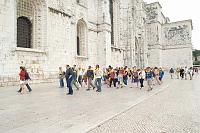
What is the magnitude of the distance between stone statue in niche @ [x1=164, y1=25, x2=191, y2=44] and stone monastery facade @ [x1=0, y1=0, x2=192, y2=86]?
45.5ft

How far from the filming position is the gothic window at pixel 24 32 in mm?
13672

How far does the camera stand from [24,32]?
14125 millimetres

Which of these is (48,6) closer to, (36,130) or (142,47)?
(36,130)

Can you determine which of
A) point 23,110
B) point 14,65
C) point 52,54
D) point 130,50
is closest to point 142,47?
point 130,50

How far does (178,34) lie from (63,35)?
35.5 metres

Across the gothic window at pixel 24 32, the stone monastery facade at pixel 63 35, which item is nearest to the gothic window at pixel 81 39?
the stone monastery facade at pixel 63 35

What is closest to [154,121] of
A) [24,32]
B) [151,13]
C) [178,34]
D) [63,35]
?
[24,32]

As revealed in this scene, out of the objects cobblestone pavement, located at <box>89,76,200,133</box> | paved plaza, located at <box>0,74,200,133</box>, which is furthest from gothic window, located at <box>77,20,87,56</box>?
cobblestone pavement, located at <box>89,76,200,133</box>

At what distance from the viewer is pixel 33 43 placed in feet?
47.1

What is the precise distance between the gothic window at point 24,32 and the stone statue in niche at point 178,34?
1446 inches

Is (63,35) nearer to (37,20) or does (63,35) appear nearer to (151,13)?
(37,20)

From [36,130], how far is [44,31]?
11.4 m

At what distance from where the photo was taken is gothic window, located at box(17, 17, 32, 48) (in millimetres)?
13672

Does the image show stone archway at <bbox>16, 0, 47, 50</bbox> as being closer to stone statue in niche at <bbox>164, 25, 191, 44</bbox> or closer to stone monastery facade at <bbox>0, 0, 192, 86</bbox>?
stone monastery facade at <bbox>0, 0, 192, 86</bbox>
